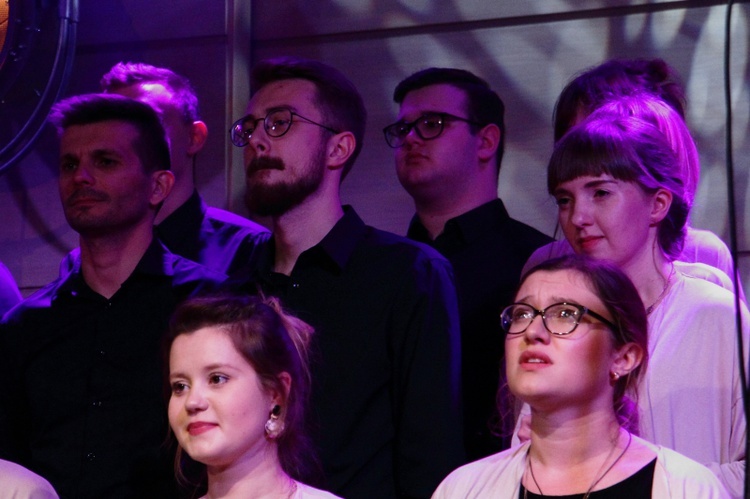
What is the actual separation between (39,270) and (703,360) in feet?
8.74

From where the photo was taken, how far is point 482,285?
10.1 feet

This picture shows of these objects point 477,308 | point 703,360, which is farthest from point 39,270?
point 703,360

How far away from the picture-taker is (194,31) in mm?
4141

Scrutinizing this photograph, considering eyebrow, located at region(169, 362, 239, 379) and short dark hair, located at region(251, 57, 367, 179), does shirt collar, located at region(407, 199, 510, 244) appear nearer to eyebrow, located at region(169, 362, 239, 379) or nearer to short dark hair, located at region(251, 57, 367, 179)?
short dark hair, located at region(251, 57, 367, 179)

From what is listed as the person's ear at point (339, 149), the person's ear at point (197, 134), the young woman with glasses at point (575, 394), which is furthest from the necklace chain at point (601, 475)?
the person's ear at point (197, 134)

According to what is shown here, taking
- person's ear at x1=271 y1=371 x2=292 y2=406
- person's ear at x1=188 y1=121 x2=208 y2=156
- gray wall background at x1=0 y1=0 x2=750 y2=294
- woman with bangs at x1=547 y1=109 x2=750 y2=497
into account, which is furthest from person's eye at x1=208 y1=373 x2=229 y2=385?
gray wall background at x1=0 y1=0 x2=750 y2=294

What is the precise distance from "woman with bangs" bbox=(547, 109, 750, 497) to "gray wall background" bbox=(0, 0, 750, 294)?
0.97 metres

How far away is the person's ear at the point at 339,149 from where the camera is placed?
9.65 ft

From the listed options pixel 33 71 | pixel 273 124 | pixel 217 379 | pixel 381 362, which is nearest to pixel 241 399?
pixel 217 379

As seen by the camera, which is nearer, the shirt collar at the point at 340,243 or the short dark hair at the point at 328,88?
the shirt collar at the point at 340,243

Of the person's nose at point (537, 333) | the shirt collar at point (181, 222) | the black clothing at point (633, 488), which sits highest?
the shirt collar at point (181, 222)

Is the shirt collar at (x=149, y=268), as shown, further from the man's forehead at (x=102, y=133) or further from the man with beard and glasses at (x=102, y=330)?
the man's forehead at (x=102, y=133)

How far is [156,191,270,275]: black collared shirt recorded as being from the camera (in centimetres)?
339

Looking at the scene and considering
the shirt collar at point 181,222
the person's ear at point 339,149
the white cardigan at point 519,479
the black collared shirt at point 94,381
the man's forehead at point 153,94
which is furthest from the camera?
the man's forehead at point 153,94
